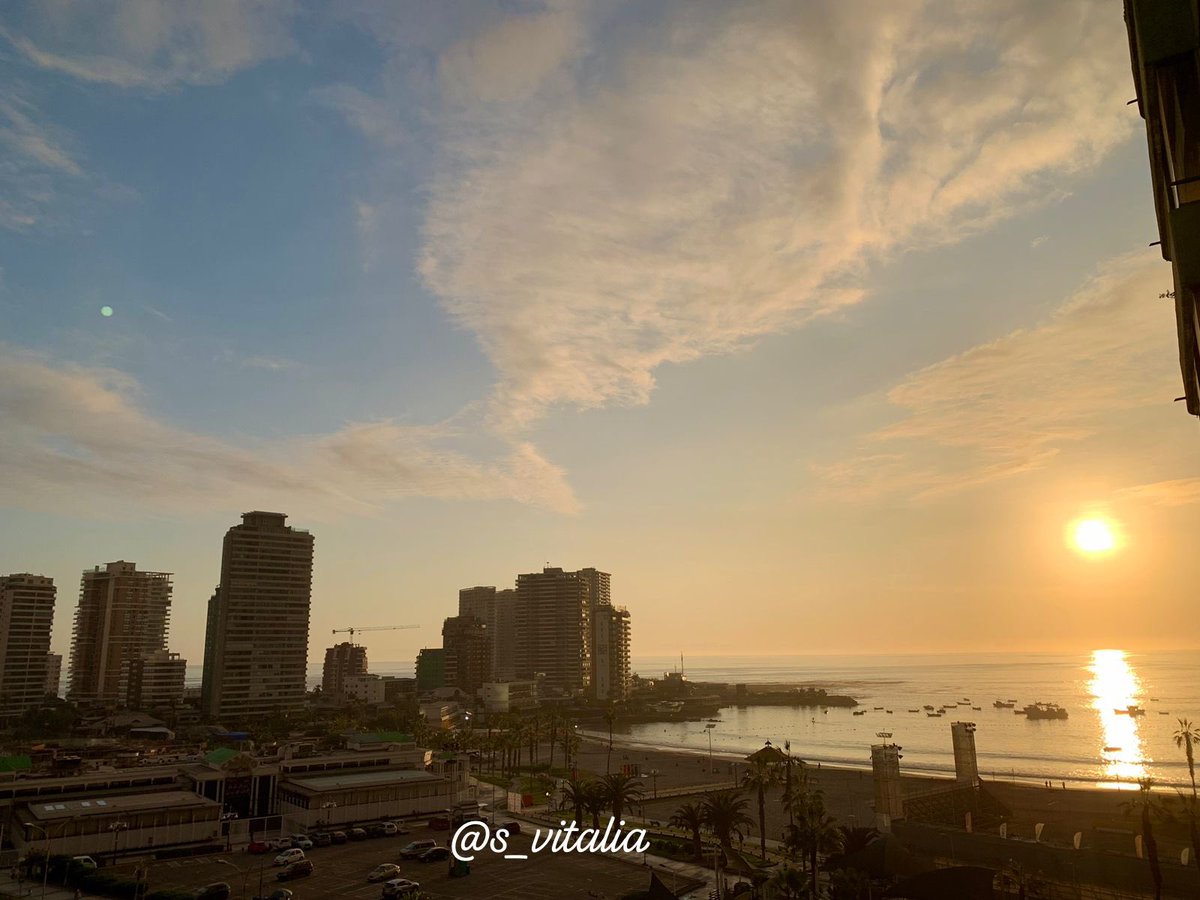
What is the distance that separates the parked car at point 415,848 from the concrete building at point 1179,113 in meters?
64.0

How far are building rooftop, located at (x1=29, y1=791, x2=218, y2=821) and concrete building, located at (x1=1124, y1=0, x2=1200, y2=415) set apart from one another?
76.9 m

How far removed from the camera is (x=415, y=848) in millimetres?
62938

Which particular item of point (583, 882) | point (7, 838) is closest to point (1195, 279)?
point (583, 882)

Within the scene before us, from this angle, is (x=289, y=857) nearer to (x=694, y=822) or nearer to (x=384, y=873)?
(x=384, y=873)

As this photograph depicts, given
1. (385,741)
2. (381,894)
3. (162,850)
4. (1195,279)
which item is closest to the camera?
(1195,279)

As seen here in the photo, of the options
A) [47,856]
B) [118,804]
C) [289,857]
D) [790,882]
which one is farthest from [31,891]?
[790,882]

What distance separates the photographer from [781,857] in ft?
216

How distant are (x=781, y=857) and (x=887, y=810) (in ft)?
36.0

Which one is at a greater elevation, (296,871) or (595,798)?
(595,798)

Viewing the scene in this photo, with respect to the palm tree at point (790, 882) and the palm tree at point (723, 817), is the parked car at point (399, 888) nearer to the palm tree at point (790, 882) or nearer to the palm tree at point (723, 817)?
the palm tree at point (790, 882)

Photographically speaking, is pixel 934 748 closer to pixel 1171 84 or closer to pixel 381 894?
pixel 381 894

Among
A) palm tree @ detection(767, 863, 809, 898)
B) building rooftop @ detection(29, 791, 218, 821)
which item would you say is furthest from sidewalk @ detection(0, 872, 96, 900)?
palm tree @ detection(767, 863, 809, 898)

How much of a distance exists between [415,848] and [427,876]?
6.33 meters

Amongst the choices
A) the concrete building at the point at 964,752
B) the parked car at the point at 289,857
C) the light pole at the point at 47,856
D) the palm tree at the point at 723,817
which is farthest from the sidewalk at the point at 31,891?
the concrete building at the point at 964,752
